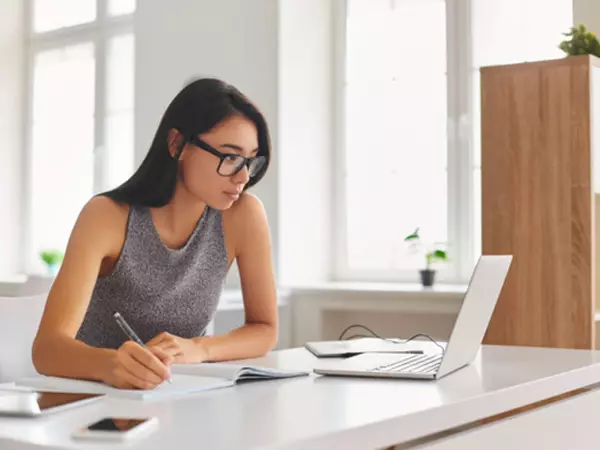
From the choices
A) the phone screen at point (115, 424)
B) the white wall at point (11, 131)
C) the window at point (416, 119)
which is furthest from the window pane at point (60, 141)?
the phone screen at point (115, 424)

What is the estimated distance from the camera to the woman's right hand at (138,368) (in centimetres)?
150

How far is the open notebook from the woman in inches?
13.4

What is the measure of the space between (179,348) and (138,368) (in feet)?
1.40

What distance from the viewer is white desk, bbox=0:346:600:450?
1140 mm

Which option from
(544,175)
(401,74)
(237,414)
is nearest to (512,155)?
(544,175)

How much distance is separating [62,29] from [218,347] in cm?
434

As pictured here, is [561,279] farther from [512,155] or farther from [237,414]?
[237,414]

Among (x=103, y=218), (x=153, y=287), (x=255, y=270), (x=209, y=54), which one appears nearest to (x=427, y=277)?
(x=209, y=54)

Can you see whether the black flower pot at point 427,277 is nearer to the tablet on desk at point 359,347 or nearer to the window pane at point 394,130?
the window pane at point 394,130

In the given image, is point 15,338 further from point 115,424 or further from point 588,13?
point 588,13

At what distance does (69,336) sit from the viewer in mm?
1904

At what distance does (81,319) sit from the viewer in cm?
200

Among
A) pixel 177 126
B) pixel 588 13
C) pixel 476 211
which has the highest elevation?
pixel 588 13

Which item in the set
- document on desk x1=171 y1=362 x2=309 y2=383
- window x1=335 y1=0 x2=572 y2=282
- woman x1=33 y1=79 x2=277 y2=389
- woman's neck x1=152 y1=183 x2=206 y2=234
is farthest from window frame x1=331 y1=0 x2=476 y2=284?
document on desk x1=171 y1=362 x2=309 y2=383
